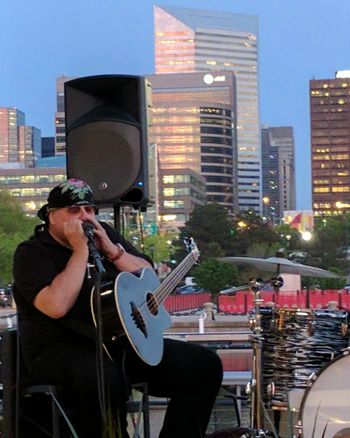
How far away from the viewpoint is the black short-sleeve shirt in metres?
2.50

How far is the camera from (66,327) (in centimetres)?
253

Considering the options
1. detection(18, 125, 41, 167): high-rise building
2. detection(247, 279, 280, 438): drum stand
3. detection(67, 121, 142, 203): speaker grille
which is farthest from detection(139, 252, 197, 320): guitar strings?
detection(18, 125, 41, 167): high-rise building

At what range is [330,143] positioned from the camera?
3287 inches

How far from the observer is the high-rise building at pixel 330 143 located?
252ft

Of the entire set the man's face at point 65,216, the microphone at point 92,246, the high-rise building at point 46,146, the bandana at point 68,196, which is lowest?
the microphone at point 92,246

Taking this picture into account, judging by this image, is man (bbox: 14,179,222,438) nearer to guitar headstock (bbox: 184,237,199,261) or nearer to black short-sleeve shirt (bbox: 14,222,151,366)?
black short-sleeve shirt (bbox: 14,222,151,366)

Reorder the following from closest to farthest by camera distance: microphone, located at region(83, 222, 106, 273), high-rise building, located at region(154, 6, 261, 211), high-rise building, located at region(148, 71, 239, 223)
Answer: microphone, located at region(83, 222, 106, 273), high-rise building, located at region(148, 71, 239, 223), high-rise building, located at region(154, 6, 261, 211)

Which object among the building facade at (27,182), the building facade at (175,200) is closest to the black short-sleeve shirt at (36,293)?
the building facade at (27,182)

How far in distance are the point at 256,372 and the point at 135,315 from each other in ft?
3.27

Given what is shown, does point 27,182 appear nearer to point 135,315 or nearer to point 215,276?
point 215,276

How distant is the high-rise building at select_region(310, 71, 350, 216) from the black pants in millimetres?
72414

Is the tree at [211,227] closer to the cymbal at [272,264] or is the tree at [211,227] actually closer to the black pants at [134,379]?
the cymbal at [272,264]

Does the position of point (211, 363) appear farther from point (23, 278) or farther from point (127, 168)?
point (127, 168)

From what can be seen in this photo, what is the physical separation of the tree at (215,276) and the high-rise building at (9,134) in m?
46.4
